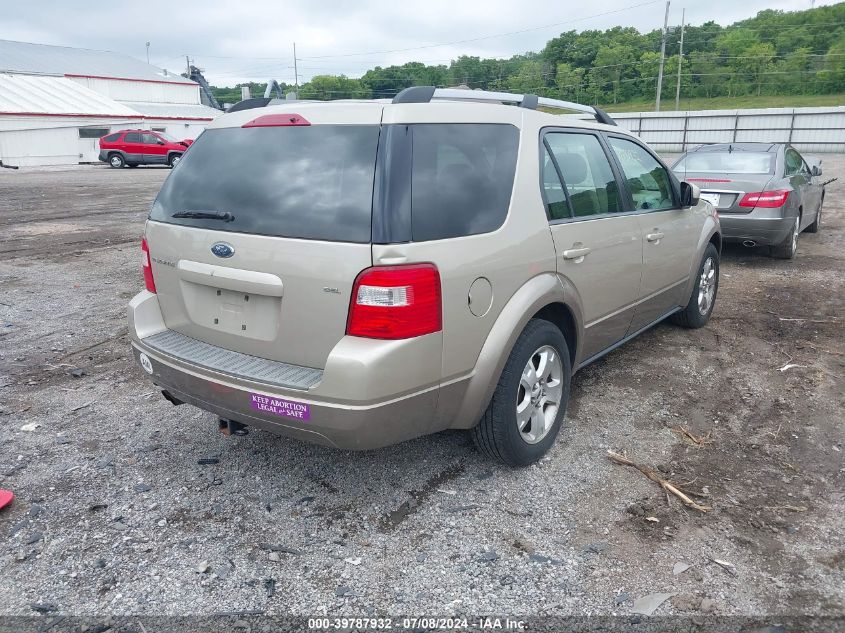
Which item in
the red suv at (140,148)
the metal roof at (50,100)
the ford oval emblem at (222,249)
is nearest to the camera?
the ford oval emblem at (222,249)

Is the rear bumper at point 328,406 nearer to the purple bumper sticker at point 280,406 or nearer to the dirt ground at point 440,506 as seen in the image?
the purple bumper sticker at point 280,406

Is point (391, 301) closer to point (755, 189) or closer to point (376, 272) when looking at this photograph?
point (376, 272)

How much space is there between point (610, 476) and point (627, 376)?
59.9 inches

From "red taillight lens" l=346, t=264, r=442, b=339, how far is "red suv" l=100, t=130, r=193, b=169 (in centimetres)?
3011

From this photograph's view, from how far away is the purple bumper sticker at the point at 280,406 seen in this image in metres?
2.71

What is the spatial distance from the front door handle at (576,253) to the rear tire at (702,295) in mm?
2173

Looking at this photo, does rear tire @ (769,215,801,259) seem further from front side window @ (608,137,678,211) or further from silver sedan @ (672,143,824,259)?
front side window @ (608,137,678,211)

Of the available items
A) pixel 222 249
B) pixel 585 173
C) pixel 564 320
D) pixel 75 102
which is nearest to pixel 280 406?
pixel 222 249

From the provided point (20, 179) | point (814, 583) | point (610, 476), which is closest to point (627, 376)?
point (610, 476)

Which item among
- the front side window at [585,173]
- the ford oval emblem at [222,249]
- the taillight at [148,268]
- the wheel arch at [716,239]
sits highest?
the front side window at [585,173]

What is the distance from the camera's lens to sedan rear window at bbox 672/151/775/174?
8367 mm

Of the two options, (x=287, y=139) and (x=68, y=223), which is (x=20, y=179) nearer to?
(x=68, y=223)

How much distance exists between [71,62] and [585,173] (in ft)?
190

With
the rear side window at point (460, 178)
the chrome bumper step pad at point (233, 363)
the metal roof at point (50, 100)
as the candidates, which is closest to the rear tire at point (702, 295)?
the rear side window at point (460, 178)
